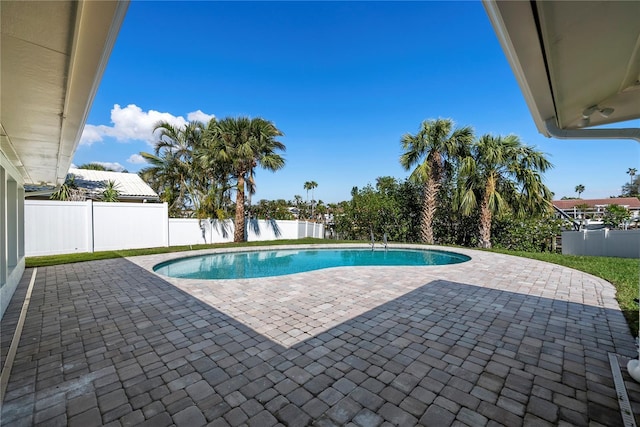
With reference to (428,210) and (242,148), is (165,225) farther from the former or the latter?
(428,210)

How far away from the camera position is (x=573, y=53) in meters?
1.64

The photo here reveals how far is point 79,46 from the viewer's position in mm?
1531

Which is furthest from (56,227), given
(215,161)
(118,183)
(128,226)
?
(118,183)

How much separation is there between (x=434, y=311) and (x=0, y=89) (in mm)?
5407

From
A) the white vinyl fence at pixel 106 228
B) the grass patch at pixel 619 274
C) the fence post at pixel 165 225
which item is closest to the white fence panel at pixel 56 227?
the white vinyl fence at pixel 106 228

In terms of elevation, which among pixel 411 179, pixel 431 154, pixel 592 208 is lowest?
pixel 592 208

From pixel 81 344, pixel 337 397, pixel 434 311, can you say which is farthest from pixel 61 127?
pixel 434 311

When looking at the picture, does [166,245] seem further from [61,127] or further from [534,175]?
[534,175]

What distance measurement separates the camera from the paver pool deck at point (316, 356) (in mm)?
2070

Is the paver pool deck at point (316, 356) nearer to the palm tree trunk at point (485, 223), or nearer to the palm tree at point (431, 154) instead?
the palm tree trunk at point (485, 223)

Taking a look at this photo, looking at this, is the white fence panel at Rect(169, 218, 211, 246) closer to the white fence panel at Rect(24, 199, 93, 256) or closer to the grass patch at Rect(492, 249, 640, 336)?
the white fence panel at Rect(24, 199, 93, 256)

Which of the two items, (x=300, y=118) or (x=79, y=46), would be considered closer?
(x=79, y=46)

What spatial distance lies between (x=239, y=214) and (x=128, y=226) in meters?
4.65

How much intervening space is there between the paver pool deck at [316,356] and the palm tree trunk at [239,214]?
8.29 metres
